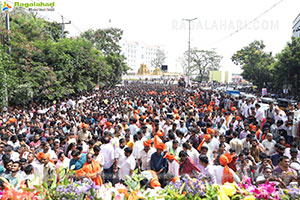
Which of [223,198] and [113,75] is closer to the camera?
[223,198]

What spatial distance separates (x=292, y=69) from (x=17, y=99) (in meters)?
20.5

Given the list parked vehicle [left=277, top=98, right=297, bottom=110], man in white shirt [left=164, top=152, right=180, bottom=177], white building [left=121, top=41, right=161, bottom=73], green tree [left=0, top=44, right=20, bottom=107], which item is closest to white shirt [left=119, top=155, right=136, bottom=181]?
man in white shirt [left=164, top=152, right=180, bottom=177]

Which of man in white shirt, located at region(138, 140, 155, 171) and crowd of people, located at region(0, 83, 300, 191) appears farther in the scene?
man in white shirt, located at region(138, 140, 155, 171)

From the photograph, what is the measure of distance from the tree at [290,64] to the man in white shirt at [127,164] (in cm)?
1893

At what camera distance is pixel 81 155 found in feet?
16.1

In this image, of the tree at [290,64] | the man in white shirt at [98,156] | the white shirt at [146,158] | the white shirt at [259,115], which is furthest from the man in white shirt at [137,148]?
the tree at [290,64]

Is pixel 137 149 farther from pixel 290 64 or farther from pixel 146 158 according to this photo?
pixel 290 64

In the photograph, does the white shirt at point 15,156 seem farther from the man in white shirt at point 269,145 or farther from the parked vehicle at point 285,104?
the parked vehicle at point 285,104

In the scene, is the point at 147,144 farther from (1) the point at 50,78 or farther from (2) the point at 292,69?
(2) the point at 292,69

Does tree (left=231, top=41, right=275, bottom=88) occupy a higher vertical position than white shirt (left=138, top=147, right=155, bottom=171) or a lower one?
higher

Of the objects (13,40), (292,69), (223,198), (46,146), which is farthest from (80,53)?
(223,198)

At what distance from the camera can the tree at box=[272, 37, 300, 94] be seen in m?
20.2

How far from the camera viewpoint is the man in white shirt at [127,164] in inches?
197

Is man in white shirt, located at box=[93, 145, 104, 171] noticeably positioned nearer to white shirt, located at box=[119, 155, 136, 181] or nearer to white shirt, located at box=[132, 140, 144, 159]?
white shirt, located at box=[119, 155, 136, 181]
